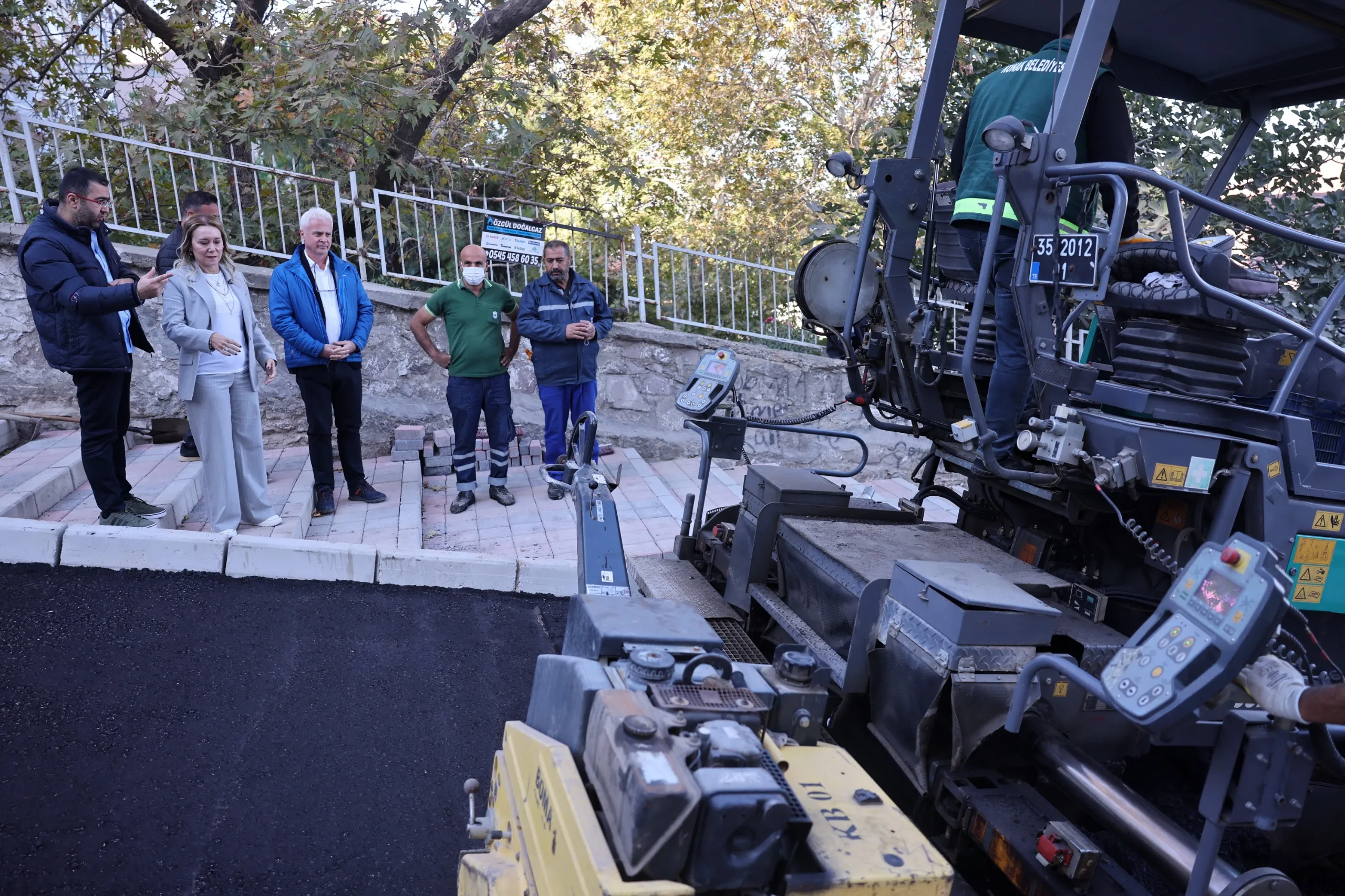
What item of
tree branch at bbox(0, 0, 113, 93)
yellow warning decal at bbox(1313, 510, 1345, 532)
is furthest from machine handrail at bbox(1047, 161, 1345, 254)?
tree branch at bbox(0, 0, 113, 93)

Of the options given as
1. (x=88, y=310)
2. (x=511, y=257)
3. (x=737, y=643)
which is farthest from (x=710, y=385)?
(x=511, y=257)

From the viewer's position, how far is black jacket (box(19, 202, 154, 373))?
4.91 metres

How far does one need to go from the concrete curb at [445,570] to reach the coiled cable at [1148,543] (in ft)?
10.8

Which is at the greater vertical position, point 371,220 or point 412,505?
point 371,220

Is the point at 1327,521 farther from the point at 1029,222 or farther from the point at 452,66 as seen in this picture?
the point at 452,66

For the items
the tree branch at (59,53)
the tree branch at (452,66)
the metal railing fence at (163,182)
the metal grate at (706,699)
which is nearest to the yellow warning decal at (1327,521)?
the metal grate at (706,699)

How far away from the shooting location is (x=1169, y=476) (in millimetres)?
2787

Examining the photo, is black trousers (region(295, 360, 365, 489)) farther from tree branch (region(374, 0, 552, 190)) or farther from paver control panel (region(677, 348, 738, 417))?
tree branch (region(374, 0, 552, 190))

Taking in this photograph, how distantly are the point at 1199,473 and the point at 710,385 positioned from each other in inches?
75.7

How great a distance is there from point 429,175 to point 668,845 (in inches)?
340

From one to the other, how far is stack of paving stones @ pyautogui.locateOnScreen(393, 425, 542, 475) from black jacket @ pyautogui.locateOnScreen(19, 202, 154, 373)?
269 cm

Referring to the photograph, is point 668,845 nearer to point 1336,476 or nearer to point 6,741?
point 1336,476

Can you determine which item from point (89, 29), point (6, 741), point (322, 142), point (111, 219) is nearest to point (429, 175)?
point (322, 142)

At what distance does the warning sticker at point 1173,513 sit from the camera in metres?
3.01
